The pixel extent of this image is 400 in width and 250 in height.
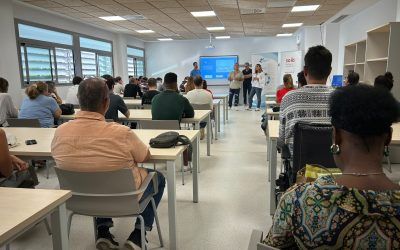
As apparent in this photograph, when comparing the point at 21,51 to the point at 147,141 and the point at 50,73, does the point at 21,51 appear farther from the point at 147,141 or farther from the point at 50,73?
the point at 147,141

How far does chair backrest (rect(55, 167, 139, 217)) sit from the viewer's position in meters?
1.67

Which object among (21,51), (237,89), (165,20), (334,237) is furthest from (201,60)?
(334,237)

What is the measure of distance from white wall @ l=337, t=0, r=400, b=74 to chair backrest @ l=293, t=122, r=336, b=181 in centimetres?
523

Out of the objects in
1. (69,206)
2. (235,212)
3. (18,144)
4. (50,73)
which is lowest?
(235,212)

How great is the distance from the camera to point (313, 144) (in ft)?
5.82

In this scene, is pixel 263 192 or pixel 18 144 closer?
pixel 18 144

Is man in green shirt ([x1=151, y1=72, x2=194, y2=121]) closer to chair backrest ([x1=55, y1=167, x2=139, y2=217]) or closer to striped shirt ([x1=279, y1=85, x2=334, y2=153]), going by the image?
striped shirt ([x1=279, y1=85, x2=334, y2=153])

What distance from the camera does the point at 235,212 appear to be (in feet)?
9.29

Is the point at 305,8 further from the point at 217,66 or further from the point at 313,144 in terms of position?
the point at 313,144

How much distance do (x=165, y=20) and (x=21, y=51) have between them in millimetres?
3621

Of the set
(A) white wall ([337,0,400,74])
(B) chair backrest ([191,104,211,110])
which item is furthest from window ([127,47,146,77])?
(B) chair backrest ([191,104,211,110])

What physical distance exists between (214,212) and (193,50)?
38.6 ft

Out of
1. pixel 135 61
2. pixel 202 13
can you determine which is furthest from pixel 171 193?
pixel 135 61

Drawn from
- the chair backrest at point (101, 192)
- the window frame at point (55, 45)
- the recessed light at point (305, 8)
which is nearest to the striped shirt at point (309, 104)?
the chair backrest at point (101, 192)
